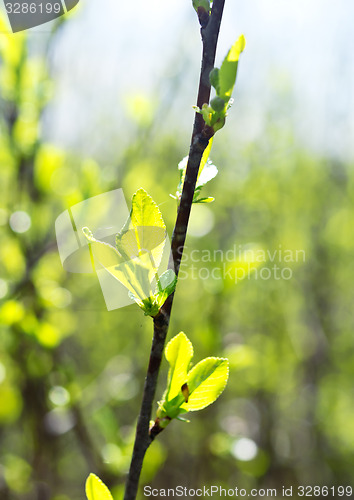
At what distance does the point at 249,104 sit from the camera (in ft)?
8.46

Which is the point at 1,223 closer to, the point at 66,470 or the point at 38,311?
the point at 38,311

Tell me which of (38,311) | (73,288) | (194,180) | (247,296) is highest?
(194,180)

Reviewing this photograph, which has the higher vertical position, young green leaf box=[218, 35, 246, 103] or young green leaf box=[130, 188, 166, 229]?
young green leaf box=[218, 35, 246, 103]

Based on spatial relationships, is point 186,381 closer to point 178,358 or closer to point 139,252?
point 178,358

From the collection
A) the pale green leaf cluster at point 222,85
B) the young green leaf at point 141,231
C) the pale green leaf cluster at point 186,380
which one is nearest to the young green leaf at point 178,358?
the pale green leaf cluster at point 186,380

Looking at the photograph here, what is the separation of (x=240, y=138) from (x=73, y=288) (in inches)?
53.5

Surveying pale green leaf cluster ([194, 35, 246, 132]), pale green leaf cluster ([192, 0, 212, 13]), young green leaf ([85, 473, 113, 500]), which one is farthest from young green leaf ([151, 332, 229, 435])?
pale green leaf cluster ([192, 0, 212, 13])

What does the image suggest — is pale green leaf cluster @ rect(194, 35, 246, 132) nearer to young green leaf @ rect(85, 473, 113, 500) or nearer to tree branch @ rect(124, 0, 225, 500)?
tree branch @ rect(124, 0, 225, 500)

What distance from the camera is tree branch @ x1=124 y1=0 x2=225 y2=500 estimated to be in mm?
428

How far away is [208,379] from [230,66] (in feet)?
1.17

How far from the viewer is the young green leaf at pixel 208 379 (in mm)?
507

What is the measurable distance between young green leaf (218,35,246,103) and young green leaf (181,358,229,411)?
32 cm

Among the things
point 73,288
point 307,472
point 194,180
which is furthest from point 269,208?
point 194,180

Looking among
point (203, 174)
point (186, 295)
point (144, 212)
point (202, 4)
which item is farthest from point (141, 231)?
point (186, 295)
